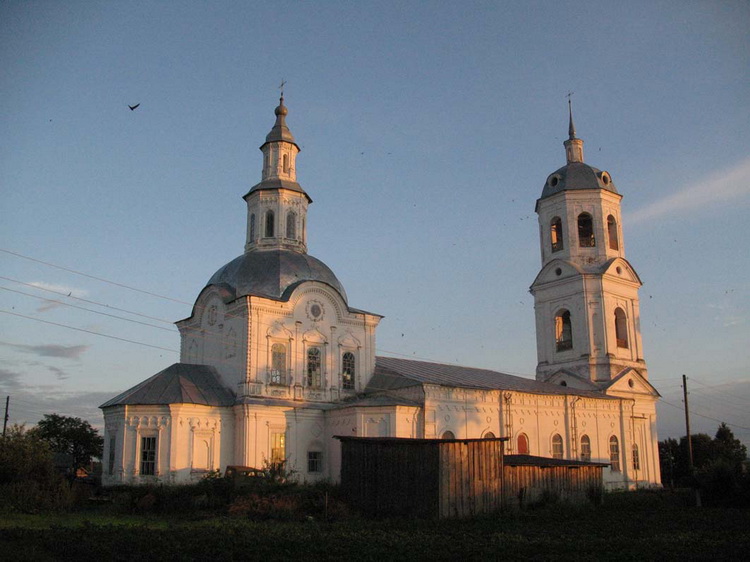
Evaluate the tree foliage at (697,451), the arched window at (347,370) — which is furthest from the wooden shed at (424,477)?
the tree foliage at (697,451)

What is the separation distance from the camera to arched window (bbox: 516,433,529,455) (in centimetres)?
3378

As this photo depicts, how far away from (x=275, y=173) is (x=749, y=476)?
77.8 feet

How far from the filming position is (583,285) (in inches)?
1588

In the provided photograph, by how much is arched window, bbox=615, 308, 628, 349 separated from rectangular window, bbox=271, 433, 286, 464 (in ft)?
68.6

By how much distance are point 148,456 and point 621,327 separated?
26.6m

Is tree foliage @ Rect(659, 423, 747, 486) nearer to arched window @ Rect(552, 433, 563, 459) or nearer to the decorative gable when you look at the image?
the decorative gable

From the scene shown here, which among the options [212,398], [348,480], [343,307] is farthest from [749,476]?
[212,398]

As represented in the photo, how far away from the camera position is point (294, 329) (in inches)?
1220

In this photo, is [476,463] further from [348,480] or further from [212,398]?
[212,398]

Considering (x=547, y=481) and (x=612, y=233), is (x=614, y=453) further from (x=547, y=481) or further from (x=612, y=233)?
(x=547, y=481)

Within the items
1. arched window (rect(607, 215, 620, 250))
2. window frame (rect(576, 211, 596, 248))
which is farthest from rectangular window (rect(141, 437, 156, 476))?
arched window (rect(607, 215, 620, 250))

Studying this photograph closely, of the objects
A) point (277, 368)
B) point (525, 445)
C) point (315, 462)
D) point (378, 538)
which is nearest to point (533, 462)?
point (525, 445)

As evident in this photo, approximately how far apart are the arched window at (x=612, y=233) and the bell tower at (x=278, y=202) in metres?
17.3

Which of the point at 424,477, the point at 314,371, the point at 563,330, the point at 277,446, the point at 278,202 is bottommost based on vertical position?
the point at 424,477
